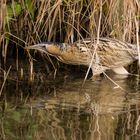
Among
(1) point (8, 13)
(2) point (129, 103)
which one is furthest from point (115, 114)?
(1) point (8, 13)

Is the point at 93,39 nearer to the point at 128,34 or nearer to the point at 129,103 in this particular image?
the point at 128,34

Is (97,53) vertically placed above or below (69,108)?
above

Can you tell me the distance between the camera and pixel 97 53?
20.7 feet

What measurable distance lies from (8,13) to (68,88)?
1.13 meters

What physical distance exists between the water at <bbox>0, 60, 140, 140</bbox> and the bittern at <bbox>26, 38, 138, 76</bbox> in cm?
15

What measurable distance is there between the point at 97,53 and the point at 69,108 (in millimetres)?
1331

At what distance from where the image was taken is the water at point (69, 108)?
4.51 m

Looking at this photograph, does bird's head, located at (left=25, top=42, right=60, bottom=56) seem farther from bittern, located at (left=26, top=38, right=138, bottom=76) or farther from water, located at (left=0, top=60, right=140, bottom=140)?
water, located at (left=0, top=60, right=140, bottom=140)

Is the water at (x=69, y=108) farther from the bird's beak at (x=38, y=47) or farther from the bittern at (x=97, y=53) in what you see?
the bird's beak at (x=38, y=47)

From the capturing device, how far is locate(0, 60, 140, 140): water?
14.8ft

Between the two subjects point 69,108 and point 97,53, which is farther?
point 97,53

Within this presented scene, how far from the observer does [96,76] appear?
636 centimetres

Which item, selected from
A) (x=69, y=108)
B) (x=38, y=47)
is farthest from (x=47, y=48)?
(x=69, y=108)

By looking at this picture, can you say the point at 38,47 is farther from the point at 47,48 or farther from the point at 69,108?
the point at 69,108
